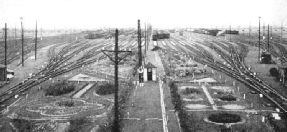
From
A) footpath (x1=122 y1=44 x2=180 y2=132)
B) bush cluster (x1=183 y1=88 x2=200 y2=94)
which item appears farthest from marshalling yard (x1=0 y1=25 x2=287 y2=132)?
bush cluster (x1=183 y1=88 x2=200 y2=94)

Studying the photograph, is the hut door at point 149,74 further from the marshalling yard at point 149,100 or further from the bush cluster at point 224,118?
the bush cluster at point 224,118

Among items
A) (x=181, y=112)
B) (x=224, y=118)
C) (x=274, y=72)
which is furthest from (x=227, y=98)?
(x=274, y=72)

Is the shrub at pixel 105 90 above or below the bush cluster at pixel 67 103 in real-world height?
above

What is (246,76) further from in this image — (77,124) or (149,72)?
(77,124)

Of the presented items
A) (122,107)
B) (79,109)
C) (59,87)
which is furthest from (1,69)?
(122,107)

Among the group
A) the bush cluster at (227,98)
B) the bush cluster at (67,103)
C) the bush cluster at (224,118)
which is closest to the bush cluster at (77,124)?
the bush cluster at (67,103)

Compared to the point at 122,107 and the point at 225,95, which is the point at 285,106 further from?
the point at 122,107

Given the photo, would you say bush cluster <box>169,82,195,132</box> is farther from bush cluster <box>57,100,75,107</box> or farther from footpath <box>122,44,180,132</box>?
bush cluster <box>57,100,75,107</box>

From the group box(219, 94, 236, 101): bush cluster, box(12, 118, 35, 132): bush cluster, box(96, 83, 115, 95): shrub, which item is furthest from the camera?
box(96, 83, 115, 95): shrub
